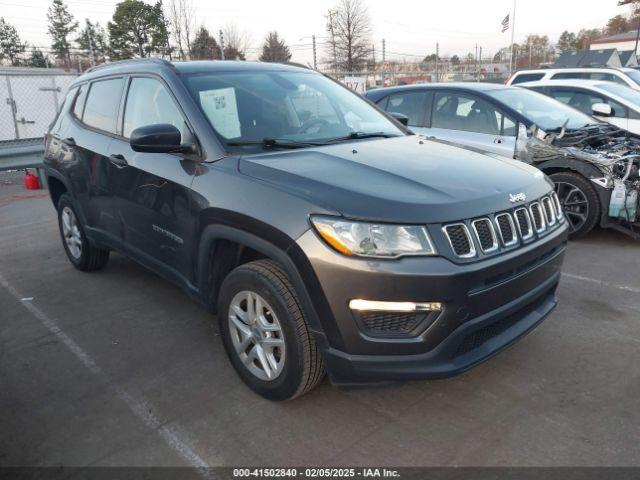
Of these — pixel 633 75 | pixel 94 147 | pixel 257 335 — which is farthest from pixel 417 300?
pixel 633 75

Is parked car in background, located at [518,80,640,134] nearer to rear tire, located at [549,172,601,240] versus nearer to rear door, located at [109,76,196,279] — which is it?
rear tire, located at [549,172,601,240]

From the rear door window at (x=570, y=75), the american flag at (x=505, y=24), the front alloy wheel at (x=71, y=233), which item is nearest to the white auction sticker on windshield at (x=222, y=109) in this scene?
the front alloy wheel at (x=71, y=233)

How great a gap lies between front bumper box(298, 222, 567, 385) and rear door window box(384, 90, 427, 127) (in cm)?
465

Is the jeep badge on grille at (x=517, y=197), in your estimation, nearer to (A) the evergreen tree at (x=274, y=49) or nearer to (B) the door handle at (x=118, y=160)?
(B) the door handle at (x=118, y=160)

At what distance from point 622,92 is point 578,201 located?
430 centimetres

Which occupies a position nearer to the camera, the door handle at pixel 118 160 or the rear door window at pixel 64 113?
the door handle at pixel 118 160

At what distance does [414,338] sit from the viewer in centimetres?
240

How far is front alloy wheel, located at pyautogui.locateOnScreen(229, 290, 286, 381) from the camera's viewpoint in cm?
278

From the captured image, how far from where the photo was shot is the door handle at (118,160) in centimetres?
380

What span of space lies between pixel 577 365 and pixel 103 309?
350cm

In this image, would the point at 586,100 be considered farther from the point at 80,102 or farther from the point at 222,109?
the point at 80,102

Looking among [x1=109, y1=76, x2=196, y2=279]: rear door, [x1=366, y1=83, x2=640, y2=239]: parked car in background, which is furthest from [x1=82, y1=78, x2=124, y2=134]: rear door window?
[x1=366, y1=83, x2=640, y2=239]: parked car in background

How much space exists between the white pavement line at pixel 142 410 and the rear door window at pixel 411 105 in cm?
492

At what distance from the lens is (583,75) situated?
11.4 meters
